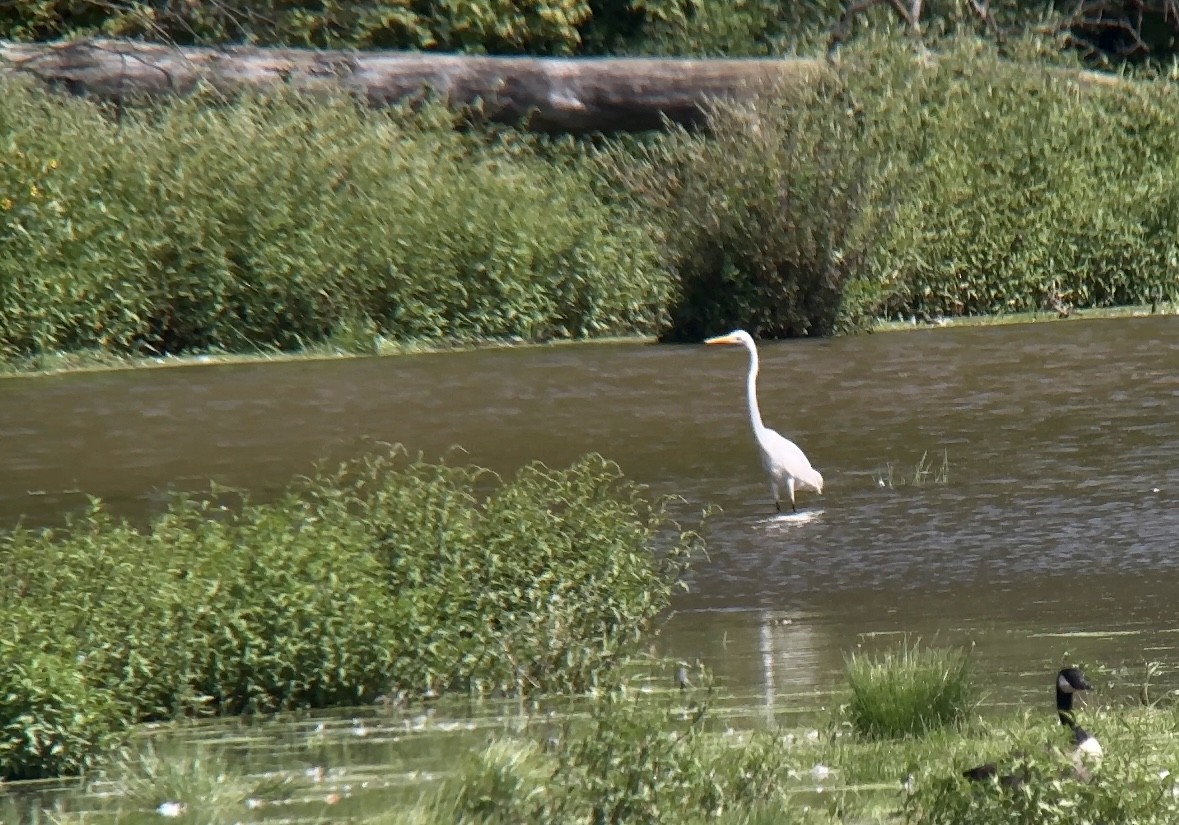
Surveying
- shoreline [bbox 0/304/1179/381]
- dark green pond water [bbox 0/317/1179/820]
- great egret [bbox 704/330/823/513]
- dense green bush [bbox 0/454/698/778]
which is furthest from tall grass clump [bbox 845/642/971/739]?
shoreline [bbox 0/304/1179/381]

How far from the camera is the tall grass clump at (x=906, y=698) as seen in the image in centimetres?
601

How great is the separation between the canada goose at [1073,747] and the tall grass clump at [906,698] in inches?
12.4

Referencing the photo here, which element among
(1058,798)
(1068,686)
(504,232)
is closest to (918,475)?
(1068,686)

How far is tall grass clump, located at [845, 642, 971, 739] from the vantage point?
6008 millimetres

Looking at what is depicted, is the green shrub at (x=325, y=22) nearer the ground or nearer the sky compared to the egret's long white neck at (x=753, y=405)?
nearer the ground

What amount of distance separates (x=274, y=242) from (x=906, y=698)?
576 inches

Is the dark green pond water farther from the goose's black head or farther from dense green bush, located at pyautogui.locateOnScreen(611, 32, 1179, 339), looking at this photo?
dense green bush, located at pyautogui.locateOnScreen(611, 32, 1179, 339)

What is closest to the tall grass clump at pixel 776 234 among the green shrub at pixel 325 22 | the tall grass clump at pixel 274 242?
the tall grass clump at pixel 274 242

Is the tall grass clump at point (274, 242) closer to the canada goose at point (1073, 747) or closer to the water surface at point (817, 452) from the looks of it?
the water surface at point (817, 452)

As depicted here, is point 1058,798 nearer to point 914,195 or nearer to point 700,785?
point 700,785

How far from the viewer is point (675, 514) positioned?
441 inches

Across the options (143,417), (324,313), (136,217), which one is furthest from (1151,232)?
(143,417)

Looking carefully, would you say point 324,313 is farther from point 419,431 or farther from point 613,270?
point 419,431

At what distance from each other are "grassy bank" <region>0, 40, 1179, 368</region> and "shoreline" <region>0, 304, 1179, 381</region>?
13 cm
